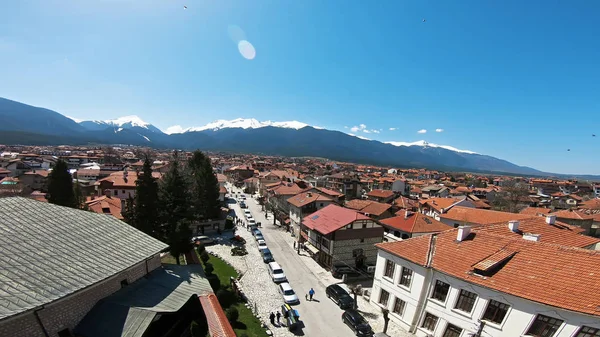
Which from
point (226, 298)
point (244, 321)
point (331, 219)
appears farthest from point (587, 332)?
point (226, 298)

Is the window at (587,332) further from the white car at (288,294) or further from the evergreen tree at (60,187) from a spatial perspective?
the evergreen tree at (60,187)

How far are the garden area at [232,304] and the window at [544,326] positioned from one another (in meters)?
17.3

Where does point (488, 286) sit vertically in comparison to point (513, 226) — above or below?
below

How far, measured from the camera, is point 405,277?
72.2 ft

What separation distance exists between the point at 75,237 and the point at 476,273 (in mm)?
25557

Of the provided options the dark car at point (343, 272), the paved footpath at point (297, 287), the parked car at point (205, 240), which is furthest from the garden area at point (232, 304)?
the dark car at point (343, 272)

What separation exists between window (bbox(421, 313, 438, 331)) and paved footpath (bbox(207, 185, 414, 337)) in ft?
5.52

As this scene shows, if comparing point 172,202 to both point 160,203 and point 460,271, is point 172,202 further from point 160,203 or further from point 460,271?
point 460,271

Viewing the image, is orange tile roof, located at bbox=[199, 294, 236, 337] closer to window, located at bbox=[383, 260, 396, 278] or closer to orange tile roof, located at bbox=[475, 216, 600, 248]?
window, located at bbox=[383, 260, 396, 278]

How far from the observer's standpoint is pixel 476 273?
1772 cm

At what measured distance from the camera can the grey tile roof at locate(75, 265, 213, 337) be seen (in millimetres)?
12367

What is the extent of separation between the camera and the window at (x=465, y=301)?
58.1 feet

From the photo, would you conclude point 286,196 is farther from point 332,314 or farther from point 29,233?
point 29,233

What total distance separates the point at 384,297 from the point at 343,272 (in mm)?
7784
